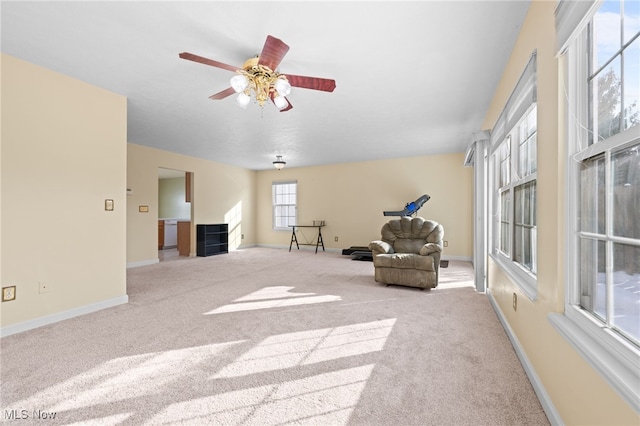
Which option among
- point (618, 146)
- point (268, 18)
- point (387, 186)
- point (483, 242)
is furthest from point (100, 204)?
point (387, 186)

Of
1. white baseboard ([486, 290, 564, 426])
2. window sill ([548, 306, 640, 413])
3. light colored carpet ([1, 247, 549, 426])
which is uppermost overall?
window sill ([548, 306, 640, 413])

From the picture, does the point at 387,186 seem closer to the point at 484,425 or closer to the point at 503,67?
the point at 503,67

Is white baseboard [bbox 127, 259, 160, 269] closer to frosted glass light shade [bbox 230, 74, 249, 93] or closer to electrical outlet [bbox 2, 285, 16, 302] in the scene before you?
electrical outlet [bbox 2, 285, 16, 302]

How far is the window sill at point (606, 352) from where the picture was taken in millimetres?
849

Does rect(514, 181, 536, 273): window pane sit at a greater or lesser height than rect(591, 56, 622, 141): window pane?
lesser

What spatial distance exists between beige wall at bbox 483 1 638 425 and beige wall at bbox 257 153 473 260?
491 centimetres

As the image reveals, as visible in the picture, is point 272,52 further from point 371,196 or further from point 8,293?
point 371,196

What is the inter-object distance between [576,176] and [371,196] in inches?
244

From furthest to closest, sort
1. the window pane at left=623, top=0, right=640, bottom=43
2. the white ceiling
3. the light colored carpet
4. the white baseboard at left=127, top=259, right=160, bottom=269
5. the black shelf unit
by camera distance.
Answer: the black shelf unit < the white baseboard at left=127, top=259, right=160, bottom=269 < the white ceiling < the light colored carpet < the window pane at left=623, top=0, right=640, bottom=43

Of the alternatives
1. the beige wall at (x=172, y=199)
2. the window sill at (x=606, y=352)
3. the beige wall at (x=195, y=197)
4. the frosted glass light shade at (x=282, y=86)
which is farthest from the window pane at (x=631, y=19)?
the beige wall at (x=172, y=199)

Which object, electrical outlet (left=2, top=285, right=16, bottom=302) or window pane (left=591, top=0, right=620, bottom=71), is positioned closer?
window pane (left=591, top=0, right=620, bottom=71)

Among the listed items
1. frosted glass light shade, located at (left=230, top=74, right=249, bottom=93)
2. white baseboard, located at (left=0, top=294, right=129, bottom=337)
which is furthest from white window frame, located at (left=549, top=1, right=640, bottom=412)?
white baseboard, located at (left=0, top=294, right=129, bottom=337)

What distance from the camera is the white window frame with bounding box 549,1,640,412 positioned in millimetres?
1056

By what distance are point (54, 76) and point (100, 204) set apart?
1.36 m
